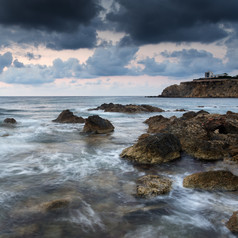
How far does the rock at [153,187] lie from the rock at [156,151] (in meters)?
1.70

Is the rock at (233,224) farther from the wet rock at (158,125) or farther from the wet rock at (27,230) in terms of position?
the wet rock at (158,125)

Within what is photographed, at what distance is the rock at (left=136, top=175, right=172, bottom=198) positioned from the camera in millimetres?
4852

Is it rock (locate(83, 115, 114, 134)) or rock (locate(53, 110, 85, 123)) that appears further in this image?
rock (locate(53, 110, 85, 123))

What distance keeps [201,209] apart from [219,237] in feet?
3.08

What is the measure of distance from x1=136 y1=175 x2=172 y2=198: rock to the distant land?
130744 mm

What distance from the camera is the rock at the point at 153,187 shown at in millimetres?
4852

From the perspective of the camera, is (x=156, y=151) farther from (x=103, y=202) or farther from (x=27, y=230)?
(x=27, y=230)

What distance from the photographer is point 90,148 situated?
9.84 m

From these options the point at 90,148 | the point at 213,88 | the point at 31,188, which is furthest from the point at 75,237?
the point at 213,88

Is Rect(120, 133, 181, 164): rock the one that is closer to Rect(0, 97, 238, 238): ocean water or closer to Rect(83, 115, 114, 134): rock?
Rect(0, 97, 238, 238): ocean water

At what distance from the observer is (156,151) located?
7.20 metres

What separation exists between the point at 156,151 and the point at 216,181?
7.73 ft

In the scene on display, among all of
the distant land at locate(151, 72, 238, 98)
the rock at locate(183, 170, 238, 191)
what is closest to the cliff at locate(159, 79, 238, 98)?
the distant land at locate(151, 72, 238, 98)

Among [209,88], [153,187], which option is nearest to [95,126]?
[153,187]
